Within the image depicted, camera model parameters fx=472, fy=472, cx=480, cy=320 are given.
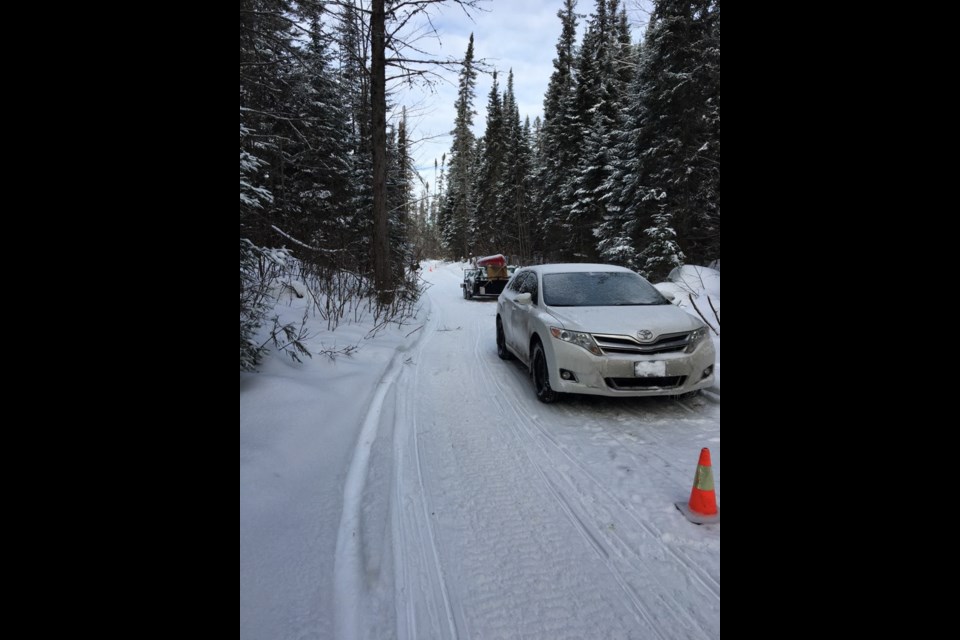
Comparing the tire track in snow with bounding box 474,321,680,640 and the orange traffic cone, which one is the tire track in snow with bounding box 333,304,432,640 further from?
the orange traffic cone

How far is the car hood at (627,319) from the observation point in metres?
5.08

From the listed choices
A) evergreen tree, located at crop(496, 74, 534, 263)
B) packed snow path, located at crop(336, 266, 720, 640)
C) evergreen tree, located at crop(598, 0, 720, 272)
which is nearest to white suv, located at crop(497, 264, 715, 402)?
packed snow path, located at crop(336, 266, 720, 640)

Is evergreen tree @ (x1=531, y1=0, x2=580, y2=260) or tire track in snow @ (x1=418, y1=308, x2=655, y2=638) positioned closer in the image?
tire track in snow @ (x1=418, y1=308, x2=655, y2=638)

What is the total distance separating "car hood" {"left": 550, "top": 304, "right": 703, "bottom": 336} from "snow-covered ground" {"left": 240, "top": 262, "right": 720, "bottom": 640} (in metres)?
0.95

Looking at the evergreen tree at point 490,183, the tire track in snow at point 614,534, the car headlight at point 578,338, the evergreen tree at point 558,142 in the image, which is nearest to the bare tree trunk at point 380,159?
the car headlight at point 578,338

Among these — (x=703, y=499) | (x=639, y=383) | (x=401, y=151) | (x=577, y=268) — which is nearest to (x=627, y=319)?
(x=639, y=383)

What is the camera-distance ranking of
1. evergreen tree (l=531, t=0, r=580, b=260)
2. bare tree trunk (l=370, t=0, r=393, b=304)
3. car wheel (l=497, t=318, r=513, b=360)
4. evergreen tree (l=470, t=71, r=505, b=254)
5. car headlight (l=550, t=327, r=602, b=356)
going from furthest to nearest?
evergreen tree (l=470, t=71, r=505, b=254) < evergreen tree (l=531, t=0, r=580, b=260) < bare tree trunk (l=370, t=0, r=393, b=304) < car wheel (l=497, t=318, r=513, b=360) < car headlight (l=550, t=327, r=602, b=356)

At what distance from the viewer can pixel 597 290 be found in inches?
248

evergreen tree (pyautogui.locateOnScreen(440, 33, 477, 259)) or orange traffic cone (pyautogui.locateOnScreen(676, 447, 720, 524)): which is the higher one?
evergreen tree (pyautogui.locateOnScreen(440, 33, 477, 259))

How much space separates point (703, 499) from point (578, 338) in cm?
229

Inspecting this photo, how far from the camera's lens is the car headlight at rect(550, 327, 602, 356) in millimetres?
5039

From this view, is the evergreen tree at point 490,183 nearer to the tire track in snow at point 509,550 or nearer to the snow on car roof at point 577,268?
the snow on car roof at point 577,268
